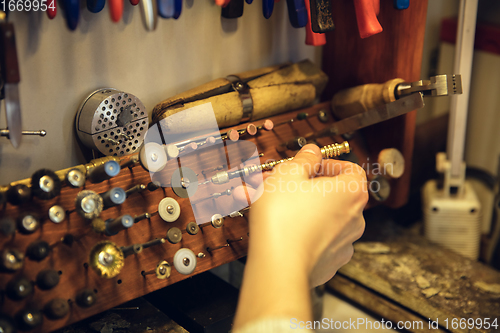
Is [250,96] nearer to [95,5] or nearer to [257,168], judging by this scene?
[257,168]

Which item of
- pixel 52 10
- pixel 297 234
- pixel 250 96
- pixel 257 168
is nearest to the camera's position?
pixel 297 234

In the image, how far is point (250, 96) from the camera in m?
0.95

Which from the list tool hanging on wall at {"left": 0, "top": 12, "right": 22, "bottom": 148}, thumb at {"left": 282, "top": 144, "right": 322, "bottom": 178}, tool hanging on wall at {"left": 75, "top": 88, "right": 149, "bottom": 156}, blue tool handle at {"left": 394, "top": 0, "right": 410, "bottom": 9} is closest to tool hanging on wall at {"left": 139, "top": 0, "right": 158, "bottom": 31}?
tool hanging on wall at {"left": 75, "top": 88, "right": 149, "bottom": 156}

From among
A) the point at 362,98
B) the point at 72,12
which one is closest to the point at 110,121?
the point at 72,12

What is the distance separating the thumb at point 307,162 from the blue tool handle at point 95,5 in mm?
414

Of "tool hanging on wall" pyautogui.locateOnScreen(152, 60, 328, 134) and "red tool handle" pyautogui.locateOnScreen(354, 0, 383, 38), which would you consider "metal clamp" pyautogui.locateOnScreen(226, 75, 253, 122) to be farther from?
"red tool handle" pyautogui.locateOnScreen(354, 0, 383, 38)

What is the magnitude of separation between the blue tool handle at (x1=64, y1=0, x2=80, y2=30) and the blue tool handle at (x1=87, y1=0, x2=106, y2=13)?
0.07ft

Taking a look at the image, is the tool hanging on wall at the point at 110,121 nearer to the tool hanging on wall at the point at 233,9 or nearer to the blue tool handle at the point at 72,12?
the blue tool handle at the point at 72,12

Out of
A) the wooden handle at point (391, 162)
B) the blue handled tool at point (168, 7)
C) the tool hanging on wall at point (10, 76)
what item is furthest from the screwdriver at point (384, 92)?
the tool hanging on wall at point (10, 76)

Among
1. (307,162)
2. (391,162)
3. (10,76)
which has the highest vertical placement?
(10,76)

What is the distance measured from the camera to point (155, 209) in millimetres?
796

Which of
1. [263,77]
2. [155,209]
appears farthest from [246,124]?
[155,209]

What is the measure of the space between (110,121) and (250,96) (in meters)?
0.30

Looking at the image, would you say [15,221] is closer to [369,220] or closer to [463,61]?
[369,220]
